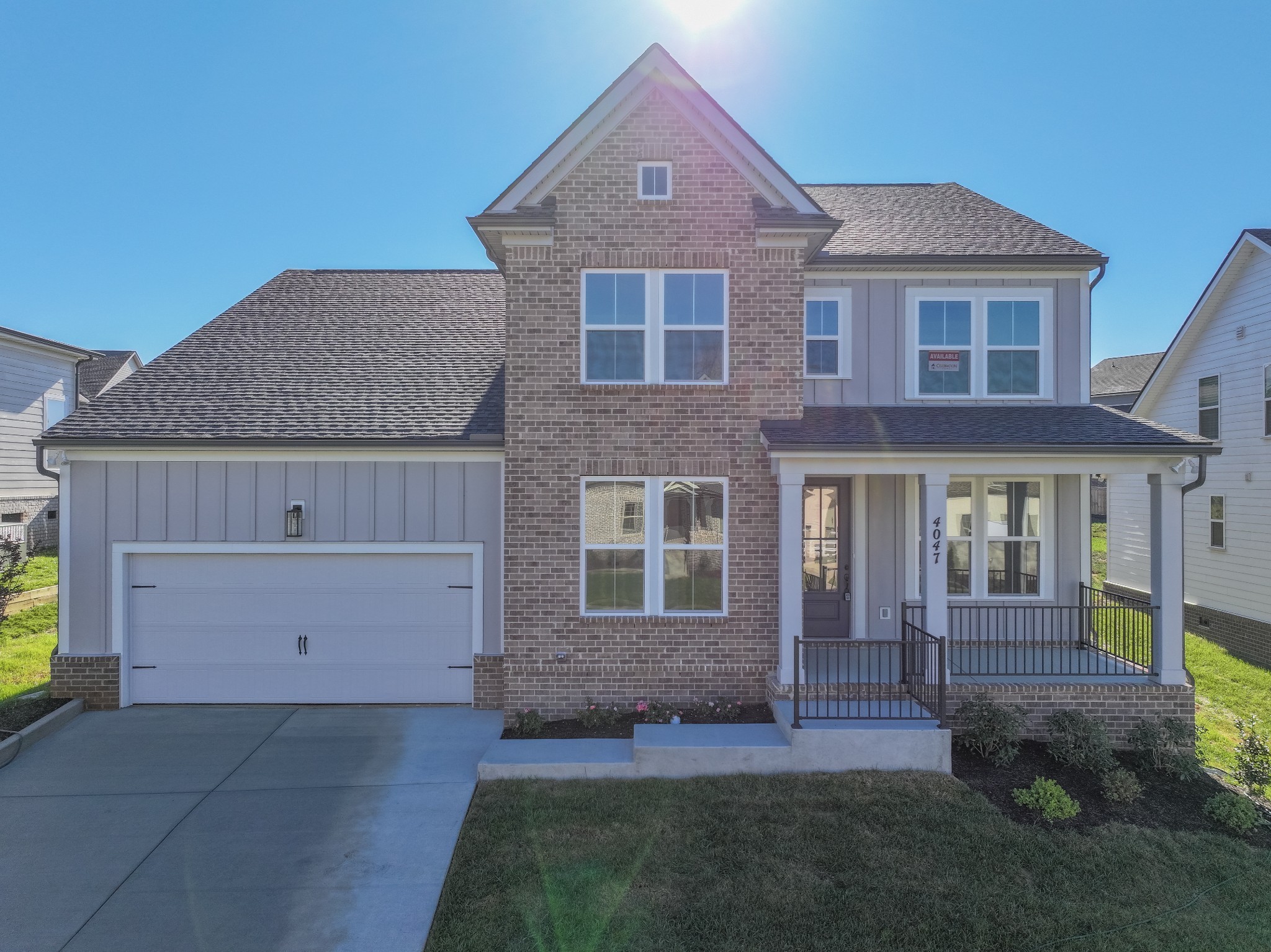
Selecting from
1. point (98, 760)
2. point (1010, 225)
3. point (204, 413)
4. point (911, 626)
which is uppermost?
point (1010, 225)

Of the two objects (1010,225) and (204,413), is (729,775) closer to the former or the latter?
(204,413)

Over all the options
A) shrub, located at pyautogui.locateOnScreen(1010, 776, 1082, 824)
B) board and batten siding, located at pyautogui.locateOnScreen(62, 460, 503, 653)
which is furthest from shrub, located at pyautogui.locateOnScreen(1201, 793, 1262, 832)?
board and batten siding, located at pyautogui.locateOnScreen(62, 460, 503, 653)

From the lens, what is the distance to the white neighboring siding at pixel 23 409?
51.0 feet

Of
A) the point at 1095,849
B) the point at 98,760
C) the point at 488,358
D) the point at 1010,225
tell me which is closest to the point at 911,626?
the point at 1095,849

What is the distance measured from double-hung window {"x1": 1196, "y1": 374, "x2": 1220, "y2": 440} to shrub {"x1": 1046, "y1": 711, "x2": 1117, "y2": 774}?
9.41m

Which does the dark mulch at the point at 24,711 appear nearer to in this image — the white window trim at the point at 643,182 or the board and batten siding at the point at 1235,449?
the white window trim at the point at 643,182

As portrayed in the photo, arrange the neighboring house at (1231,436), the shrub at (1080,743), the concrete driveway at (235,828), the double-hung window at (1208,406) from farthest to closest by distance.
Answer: the double-hung window at (1208,406), the neighboring house at (1231,436), the shrub at (1080,743), the concrete driveway at (235,828)

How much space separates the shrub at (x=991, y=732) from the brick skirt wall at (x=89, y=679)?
10.4 m

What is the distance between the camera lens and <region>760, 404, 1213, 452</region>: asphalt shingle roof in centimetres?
708

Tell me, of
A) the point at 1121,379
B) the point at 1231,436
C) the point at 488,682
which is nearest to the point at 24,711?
the point at 488,682

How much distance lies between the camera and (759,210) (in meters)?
7.75

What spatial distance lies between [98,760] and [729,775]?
683 centimetres

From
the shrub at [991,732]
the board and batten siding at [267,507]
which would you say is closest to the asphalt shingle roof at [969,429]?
the shrub at [991,732]

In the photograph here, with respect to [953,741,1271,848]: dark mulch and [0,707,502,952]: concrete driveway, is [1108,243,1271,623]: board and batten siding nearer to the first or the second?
[953,741,1271,848]: dark mulch
